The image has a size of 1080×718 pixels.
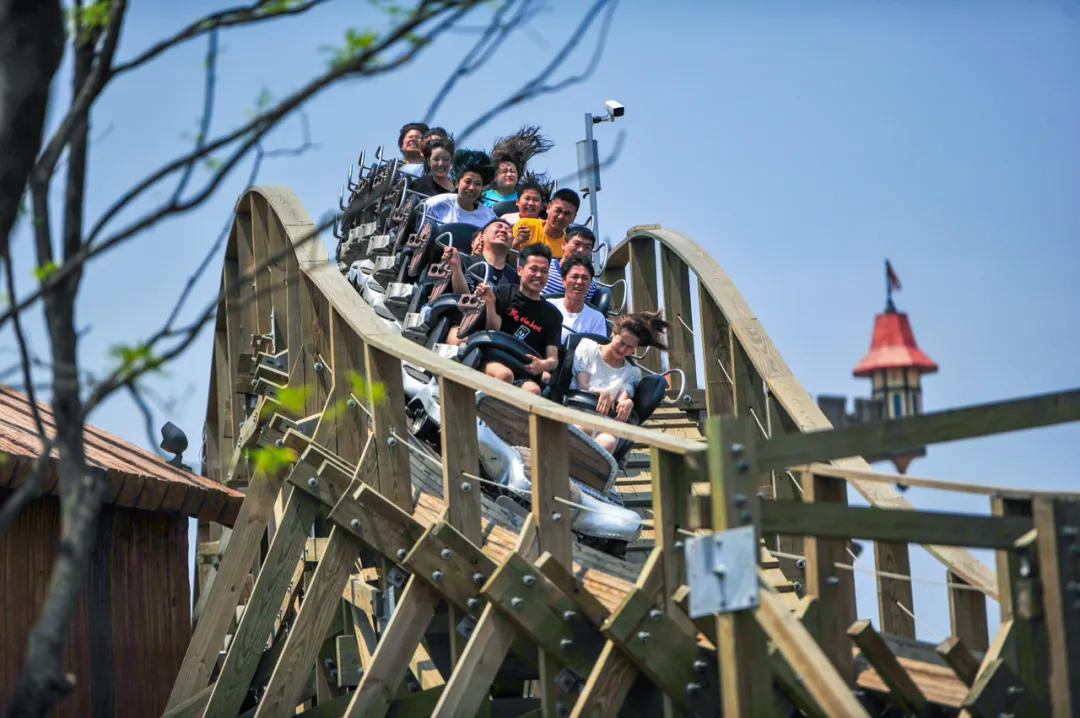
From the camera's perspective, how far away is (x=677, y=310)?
11133 mm

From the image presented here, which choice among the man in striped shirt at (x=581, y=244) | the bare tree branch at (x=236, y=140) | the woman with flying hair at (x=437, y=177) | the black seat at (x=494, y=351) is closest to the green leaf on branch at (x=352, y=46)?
the bare tree branch at (x=236, y=140)

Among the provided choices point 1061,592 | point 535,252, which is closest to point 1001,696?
point 1061,592

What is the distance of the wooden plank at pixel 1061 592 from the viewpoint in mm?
4645

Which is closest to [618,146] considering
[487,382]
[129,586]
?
[487,382]

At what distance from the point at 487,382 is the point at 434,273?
3.80 metres

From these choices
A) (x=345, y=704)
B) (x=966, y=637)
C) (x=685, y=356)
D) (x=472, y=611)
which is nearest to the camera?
(x=966, y=637)

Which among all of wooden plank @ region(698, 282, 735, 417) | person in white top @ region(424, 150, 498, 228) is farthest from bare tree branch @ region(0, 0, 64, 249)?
person in white top @ region(424, 150, 498, 228)

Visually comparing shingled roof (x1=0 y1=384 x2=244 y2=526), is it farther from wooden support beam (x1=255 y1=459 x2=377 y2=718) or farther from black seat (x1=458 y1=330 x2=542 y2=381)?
black seat (x1=458 y1=330 x2=542 y2=381)

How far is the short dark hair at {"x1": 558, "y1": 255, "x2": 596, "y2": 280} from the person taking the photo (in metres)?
9.84

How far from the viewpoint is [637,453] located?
941cm

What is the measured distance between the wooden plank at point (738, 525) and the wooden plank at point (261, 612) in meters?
3.40

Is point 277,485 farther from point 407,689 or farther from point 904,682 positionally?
point 904,682

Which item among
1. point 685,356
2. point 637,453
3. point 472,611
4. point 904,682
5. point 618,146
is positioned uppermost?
point 685,356

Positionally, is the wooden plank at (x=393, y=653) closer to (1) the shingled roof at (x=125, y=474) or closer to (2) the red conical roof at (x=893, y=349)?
(1) the shingled roof at (x=125, y=474)
